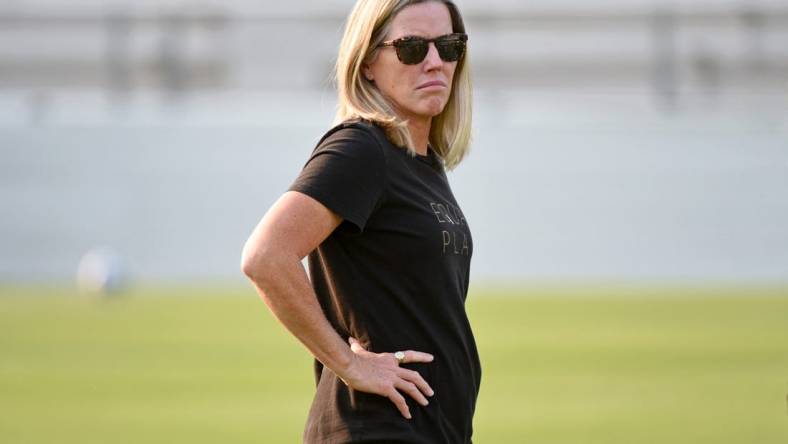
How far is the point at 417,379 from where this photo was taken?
2994 millimetres

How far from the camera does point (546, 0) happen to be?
2805 centimetres

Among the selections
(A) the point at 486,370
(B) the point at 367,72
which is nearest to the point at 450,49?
→ (B) the point at 367,72

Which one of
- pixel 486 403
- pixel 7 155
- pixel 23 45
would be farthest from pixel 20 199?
pixel 486 403

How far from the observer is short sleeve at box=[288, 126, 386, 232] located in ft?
9.46

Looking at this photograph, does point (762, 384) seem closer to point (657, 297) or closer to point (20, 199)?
point (657, 297)

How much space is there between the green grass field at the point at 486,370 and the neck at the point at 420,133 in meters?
4.30

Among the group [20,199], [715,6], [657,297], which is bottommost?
[657,297]

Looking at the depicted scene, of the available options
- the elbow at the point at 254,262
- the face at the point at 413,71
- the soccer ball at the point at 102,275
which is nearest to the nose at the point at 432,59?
the face at the point at 413,71

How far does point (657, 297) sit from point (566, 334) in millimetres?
4529

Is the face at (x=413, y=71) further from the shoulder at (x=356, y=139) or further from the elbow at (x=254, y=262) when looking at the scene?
the elbow at (x=254, y=262)

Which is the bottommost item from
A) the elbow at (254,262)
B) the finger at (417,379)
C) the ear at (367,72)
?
the finger at (417,379)

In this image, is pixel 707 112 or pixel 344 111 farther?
pixel 707 112

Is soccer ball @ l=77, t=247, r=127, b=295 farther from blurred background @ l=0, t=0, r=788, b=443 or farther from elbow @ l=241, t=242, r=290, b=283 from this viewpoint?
elbow @ l=241, t=242, r=290, b=283

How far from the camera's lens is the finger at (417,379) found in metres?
2.98
